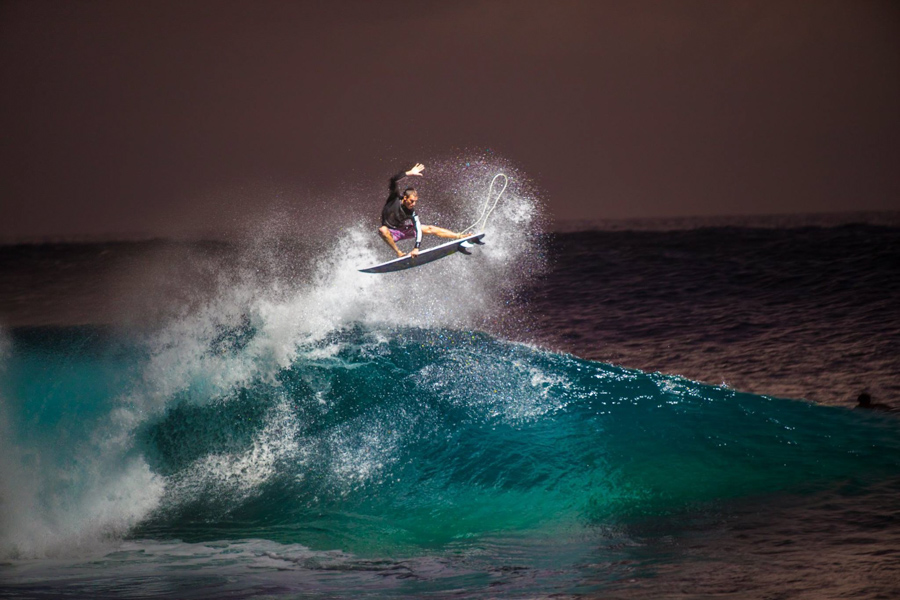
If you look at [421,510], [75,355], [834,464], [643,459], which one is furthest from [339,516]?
[75,355]

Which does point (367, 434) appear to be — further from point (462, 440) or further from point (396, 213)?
point (396, 213)

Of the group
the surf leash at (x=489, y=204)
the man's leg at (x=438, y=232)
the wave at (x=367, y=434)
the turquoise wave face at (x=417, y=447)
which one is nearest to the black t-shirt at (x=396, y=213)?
the man's leg at (x=438, y=232)

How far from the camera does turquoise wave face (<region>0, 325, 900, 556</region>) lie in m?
4.50

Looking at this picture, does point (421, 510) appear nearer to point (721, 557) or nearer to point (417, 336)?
point (721, 557)

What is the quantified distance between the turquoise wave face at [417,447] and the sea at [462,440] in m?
0.02

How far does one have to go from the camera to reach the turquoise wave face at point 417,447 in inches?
177

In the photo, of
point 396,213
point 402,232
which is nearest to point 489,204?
point 402,232

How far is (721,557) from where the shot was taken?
11.2 feet

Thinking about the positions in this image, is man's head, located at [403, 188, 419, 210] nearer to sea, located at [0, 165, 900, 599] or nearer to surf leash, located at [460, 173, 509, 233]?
surf leash, located at [460, 173, 509, 233]

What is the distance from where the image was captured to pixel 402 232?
5.69m

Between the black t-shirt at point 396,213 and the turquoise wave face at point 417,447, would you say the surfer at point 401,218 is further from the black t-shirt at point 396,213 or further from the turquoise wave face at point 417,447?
the turquoise wave face at point 417,447

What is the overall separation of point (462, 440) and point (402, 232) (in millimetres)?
1725

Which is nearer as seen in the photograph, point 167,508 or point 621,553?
point 621,553

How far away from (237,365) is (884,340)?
628 cm
